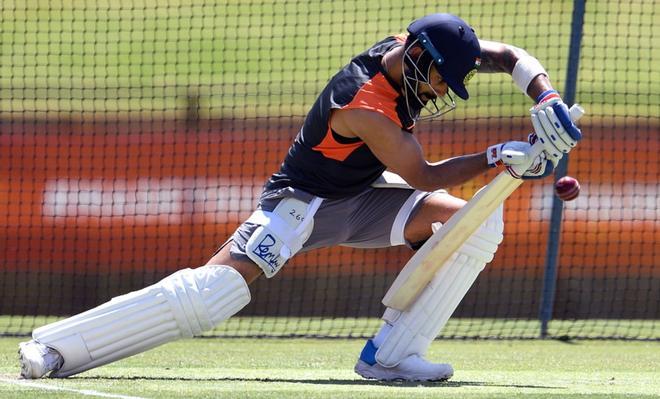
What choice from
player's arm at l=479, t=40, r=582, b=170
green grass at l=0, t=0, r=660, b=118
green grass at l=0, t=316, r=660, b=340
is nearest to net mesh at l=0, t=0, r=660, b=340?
green grass at l=0, t=316, r=660, b=340

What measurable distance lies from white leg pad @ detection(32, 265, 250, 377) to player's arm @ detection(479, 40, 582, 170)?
4.58 feet

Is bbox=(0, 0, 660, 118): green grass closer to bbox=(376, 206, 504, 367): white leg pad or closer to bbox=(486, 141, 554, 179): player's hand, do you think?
bbox=(376, 206, 504, 367): white leg pad

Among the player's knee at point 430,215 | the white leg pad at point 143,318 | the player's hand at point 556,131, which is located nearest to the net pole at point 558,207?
the player's knee at point 430,215

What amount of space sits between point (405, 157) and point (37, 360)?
1728 millimetres

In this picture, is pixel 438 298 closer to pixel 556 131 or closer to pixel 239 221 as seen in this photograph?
pixel 556 131

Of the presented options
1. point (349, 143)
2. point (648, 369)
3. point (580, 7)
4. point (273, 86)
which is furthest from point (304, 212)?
point (273, 86)

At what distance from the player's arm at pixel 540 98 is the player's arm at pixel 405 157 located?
0.29 meters

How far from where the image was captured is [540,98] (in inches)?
215

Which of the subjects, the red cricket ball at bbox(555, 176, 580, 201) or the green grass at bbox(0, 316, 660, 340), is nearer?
the red cricket ball at bbox(555, 176, 580, 201)

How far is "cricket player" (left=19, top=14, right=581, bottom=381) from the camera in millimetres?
5336

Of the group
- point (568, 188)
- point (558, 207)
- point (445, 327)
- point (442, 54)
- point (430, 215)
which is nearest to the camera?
point (442, 54)

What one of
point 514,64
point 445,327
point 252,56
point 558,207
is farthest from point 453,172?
point 252,56

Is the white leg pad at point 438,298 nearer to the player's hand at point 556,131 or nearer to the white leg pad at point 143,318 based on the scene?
the player's hand at point 556,131

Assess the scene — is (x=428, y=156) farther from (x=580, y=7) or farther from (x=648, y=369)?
(x=648, y=369)
